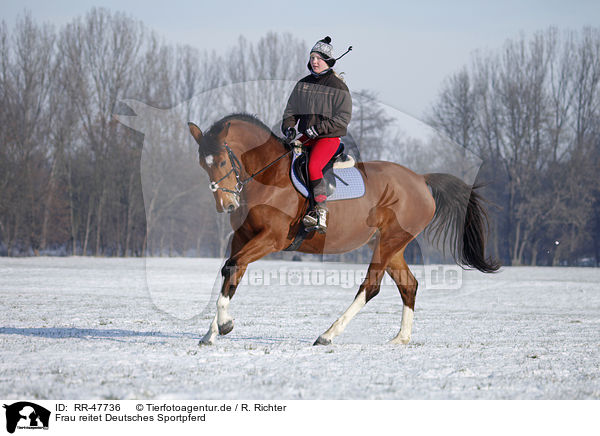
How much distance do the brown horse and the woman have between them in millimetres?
267

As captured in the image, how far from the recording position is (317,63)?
787cm

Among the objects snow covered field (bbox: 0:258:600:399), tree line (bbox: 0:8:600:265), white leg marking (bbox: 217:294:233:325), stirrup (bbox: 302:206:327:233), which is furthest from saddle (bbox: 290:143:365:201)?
tree line (bbox: 0:8:600:265)

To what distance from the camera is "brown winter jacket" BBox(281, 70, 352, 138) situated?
7875mm

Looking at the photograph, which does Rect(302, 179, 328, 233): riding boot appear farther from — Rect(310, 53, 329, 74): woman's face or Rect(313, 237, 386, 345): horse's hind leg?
Rect(310, 53, 329, 74): woman's face

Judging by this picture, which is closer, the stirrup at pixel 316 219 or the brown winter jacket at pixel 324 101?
the stirrup at pixel 316 219

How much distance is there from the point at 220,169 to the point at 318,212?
1.32 metres

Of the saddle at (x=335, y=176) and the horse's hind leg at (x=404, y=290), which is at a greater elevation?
the saddle at (x=335, y=176)

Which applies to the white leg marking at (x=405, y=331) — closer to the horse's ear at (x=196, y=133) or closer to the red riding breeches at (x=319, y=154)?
the red riding breeches at (x=319, y=154)
